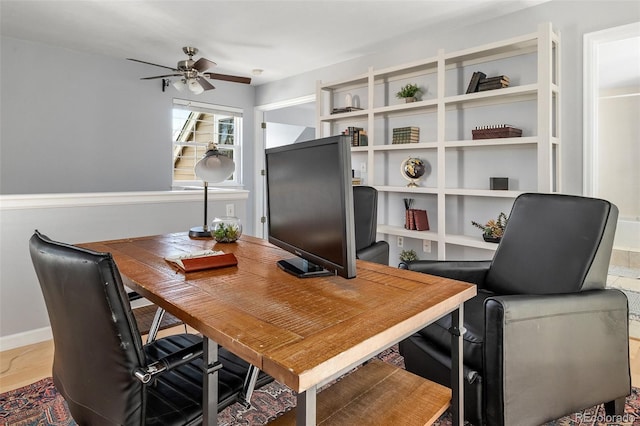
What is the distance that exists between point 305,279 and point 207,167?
3.42 feet

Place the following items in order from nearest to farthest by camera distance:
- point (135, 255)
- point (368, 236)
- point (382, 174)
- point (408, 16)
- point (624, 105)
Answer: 1. point (135, 255)
2. point (368, 236)
3. point (408, 16)
4. point (624, 105)
5. point (382, 174)

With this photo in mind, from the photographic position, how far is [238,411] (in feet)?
6.04

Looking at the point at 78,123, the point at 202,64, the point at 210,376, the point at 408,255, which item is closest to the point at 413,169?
the point at 408,255

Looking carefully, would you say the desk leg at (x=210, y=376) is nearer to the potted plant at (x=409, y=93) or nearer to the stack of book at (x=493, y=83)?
the stack of book at (x=493, y=83)

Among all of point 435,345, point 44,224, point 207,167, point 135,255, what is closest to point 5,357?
point 44,224

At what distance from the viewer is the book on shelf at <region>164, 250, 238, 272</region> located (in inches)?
53.4

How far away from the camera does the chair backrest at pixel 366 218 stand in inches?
112

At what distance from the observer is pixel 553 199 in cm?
196

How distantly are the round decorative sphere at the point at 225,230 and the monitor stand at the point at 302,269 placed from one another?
54 centimetres

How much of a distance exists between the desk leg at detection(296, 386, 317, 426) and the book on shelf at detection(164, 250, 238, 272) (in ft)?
2.51

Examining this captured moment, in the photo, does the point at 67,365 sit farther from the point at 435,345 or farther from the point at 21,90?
the point at 21,90

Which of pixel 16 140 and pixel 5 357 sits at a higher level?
pixel 16 140

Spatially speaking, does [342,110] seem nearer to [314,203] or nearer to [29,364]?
[314,203]

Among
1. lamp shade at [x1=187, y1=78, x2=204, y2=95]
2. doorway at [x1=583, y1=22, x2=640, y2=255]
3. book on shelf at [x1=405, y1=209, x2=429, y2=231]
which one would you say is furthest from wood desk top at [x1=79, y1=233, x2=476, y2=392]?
doorway at [x1=583, y1=22, x2=640, y2=255]
